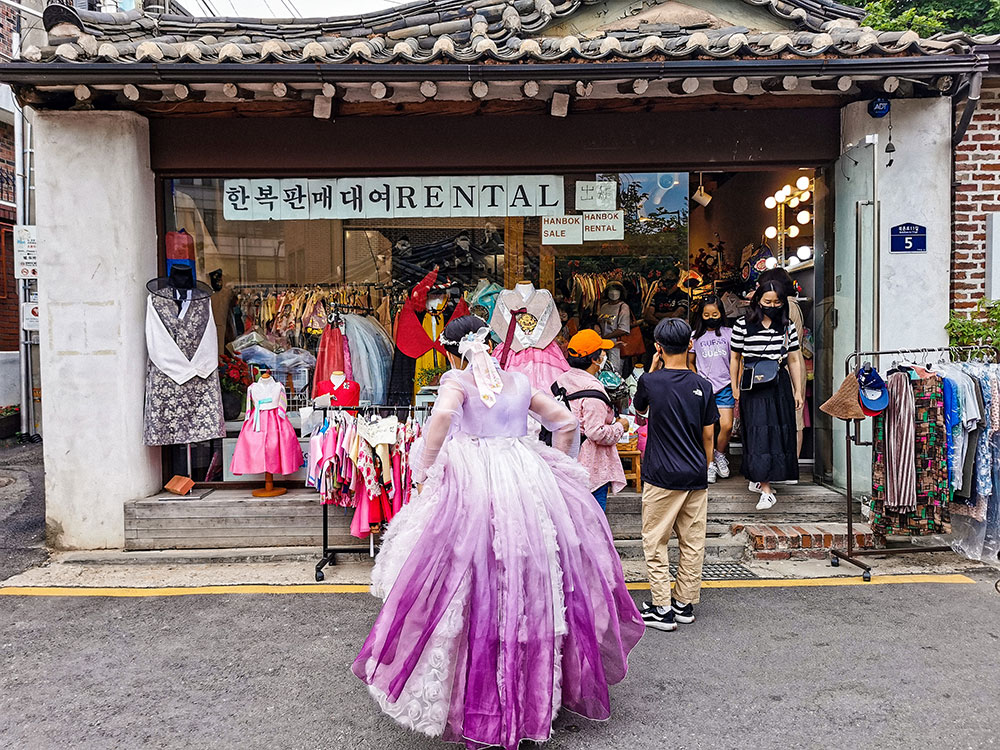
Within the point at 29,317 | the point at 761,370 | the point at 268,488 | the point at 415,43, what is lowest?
the point at 268,488

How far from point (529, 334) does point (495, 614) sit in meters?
3.94

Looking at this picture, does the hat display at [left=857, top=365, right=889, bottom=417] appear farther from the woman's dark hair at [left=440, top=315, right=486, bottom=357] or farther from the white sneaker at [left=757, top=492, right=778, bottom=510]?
the woman's dark hair at [left=440, top=315, right=486, bottom=357]

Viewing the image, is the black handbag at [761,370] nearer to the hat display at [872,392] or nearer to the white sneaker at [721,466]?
the white sneaker at [721,466]

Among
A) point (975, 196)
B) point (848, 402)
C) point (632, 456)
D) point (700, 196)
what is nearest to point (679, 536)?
point (848, 402)

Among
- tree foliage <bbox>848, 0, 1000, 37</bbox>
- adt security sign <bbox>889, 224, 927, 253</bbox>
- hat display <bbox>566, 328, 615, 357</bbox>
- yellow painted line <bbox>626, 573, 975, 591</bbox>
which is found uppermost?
tree foliage <bbox>848, 0, 1000, 37</bbox>

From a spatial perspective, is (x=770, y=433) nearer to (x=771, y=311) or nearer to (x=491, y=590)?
Result: (x=771, y=311)

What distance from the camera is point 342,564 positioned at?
5.91 metres

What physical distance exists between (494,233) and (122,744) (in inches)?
231

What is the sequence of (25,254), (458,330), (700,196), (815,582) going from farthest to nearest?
1. (25,254)
2. (700,196)
3. (815,582)
4. (458,330)

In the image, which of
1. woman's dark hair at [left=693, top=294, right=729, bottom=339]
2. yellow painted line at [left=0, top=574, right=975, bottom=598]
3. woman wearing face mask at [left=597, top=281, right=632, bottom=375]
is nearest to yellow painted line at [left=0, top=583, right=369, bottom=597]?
yellow painted line at [left=0, top=574, right=975, bottom=598]

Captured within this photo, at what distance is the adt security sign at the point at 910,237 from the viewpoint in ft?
20.4

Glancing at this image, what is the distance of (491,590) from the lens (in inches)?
122

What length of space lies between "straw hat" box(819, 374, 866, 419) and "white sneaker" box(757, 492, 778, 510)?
1096 mm

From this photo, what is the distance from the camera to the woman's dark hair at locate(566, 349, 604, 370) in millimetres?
6789
